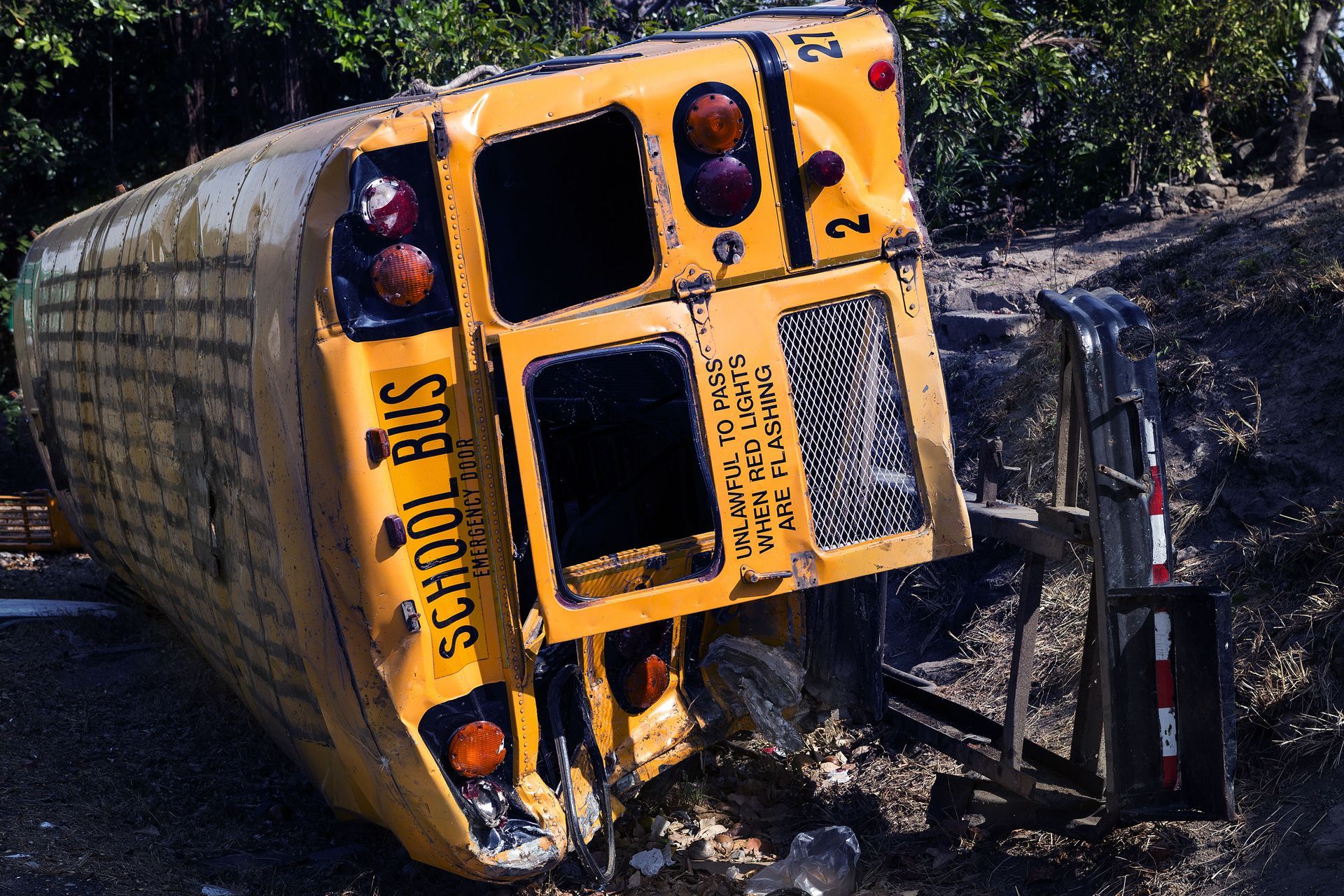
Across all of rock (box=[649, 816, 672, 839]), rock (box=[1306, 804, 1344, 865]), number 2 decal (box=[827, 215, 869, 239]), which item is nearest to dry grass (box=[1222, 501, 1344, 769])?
rock (box=[1306, 804, 1344, 865])

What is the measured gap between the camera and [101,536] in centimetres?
638

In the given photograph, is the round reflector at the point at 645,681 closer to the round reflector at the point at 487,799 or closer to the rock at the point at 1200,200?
the round reflector at the point at 487,799

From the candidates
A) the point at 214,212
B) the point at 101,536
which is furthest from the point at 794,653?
the point at 101,536

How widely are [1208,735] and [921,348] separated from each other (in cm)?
140

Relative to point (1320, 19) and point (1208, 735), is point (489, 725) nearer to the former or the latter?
point (1208, 735)

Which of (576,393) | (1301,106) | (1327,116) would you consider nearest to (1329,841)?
(576,393)

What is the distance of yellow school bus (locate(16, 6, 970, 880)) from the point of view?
10.3 ft

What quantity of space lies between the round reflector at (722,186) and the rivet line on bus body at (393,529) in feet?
4.06

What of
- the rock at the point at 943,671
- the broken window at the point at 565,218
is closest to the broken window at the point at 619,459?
the broken window at the point at 565,218

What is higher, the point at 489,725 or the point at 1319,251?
the point at 1319,251

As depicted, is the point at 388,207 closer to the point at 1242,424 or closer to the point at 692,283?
the point at 692,283

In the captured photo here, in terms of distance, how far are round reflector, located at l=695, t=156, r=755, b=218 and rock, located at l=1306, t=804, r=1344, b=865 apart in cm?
257

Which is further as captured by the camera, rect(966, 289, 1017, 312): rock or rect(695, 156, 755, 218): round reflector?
rect(966, 289, 1017, 312): rock

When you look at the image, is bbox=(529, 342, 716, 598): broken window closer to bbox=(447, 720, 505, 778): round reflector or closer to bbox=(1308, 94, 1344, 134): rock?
bbox=(447, 720, 505, 778): round reflector
